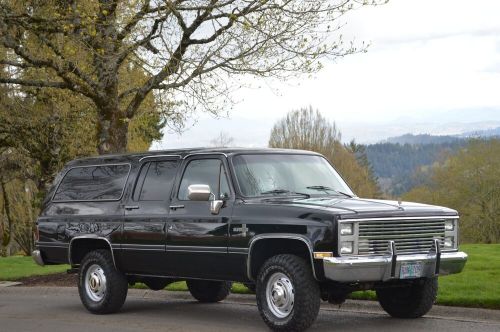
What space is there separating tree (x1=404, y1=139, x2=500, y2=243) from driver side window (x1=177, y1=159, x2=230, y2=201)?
59044 mm

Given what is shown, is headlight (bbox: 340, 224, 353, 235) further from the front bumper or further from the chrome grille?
the front bumper

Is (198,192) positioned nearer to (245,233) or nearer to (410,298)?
(245,233)

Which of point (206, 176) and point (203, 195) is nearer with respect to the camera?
point (203, 195)

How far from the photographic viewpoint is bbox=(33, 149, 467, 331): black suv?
29.4ft

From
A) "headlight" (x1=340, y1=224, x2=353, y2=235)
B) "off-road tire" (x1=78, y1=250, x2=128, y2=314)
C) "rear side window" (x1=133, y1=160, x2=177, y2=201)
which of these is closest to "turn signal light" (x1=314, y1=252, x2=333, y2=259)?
"headlight" (x1=340, y1=224, x2=353, y2=235)

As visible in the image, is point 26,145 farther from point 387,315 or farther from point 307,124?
point 307,124

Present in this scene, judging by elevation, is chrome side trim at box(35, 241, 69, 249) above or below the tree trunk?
below

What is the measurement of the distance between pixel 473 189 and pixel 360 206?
64.2 meters

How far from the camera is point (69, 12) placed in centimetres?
1572

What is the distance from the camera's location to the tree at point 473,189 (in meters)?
67.6

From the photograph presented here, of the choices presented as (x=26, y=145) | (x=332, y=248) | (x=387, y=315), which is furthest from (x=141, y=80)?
(x=332, y=248)

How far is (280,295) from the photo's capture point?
922 centimetres

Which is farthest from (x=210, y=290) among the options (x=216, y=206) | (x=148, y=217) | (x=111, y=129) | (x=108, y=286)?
(x=111, y=129)

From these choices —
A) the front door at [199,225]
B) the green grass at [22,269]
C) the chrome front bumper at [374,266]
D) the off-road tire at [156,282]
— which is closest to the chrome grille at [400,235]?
the chrome front bumper at [374,266]
